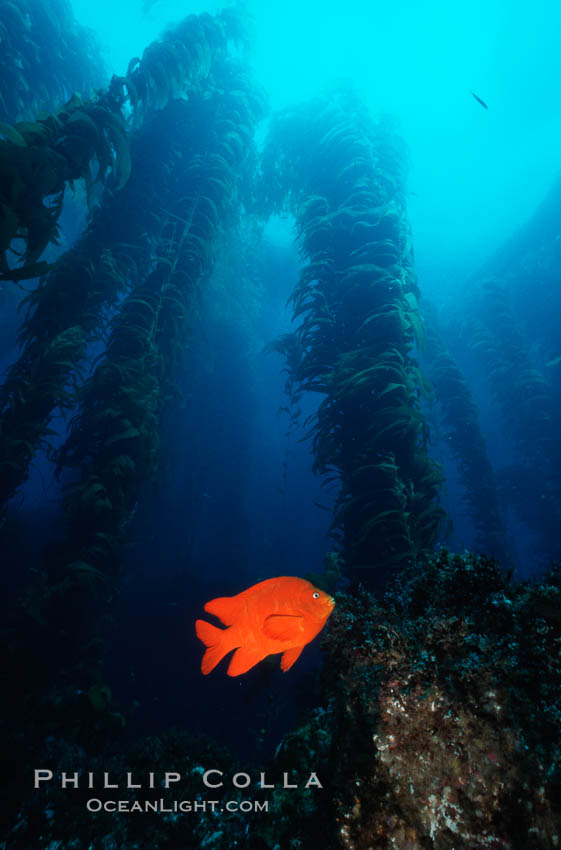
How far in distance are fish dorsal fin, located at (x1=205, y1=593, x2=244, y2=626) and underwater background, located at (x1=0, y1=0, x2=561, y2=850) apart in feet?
1.43

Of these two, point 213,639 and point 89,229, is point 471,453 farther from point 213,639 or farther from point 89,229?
point 89,229

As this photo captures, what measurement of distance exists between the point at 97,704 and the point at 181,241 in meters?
5.73

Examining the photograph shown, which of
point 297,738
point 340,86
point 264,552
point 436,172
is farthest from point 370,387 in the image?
point 436,172

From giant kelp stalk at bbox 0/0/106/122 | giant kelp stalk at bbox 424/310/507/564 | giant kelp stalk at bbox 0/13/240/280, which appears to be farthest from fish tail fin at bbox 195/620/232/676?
giant kelp stalk at bbox 0/0/106/122

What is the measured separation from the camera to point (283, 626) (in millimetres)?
1343

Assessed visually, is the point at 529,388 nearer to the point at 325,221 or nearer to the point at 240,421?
the point at 325,221

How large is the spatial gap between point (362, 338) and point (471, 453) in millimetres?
5439

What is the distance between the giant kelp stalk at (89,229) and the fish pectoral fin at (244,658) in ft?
9.51

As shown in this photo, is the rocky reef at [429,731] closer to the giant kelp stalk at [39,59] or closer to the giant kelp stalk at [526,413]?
the giant kelp stalk at [526,413]

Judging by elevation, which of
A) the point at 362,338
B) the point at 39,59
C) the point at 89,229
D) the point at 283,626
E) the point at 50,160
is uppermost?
the point at 39,59

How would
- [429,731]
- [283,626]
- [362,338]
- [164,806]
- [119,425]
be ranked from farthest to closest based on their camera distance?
[362,338] → [119,425] → [164,806] → [283,626] → [429,731]

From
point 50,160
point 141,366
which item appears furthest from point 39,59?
point 141,366

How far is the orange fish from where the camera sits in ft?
4.43

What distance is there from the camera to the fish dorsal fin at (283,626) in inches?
52.7
